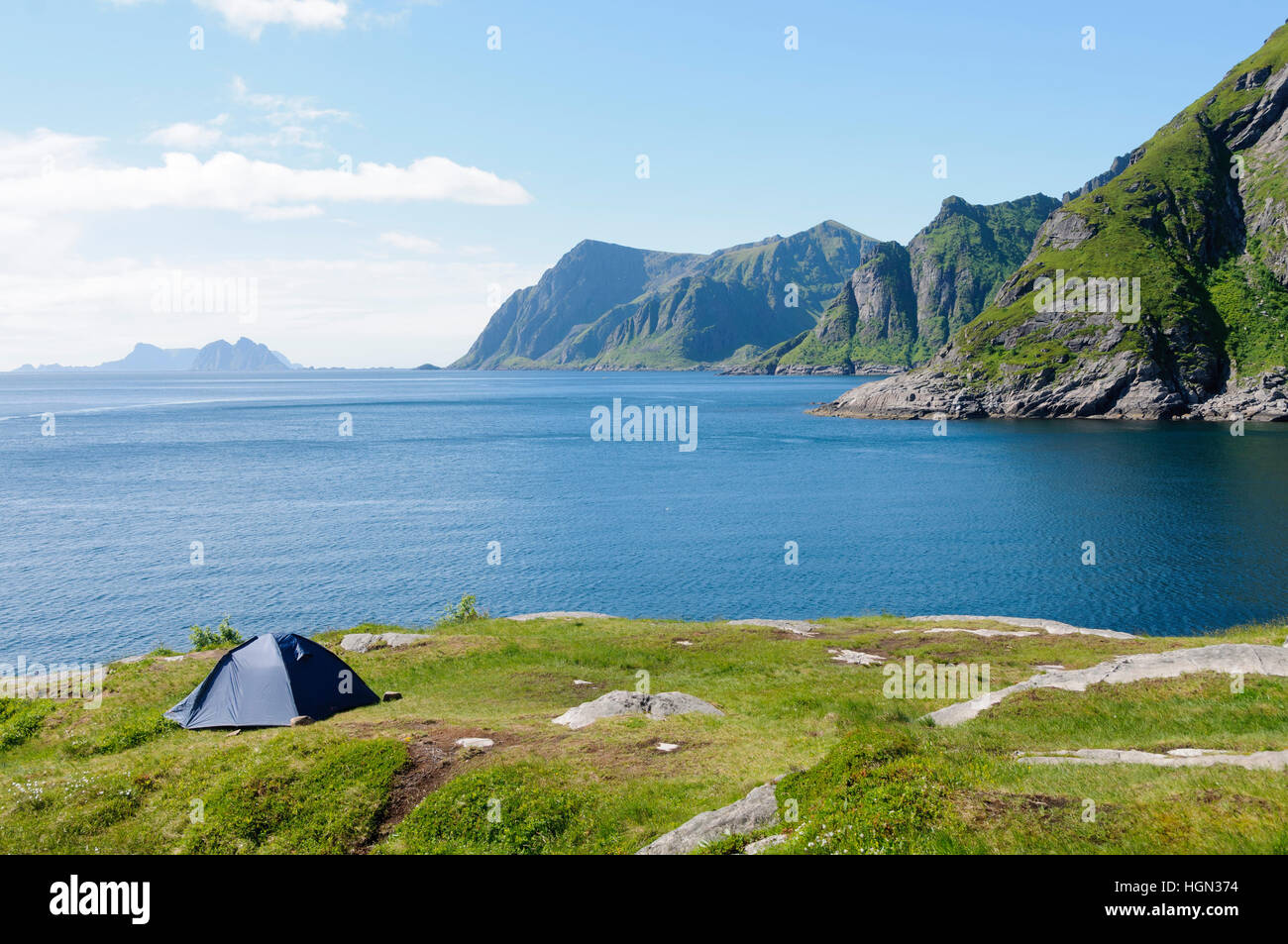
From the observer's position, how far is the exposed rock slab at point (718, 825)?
1499 centimetres

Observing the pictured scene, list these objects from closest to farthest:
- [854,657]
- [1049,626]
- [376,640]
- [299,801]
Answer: [299,801], [854,657], [376,640], [1049,626]

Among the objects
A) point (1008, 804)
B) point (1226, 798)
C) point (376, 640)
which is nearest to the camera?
point (1226, 798)

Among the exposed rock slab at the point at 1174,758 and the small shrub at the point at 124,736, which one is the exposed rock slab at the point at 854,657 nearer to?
the exposed rock slab at the point at 1174,758

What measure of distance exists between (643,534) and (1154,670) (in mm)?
61426

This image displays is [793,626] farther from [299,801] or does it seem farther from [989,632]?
[299,801]

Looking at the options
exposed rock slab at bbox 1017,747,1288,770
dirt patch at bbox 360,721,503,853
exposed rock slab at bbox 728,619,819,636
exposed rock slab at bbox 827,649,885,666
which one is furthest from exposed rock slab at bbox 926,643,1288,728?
exposed rock slab at bbox 728,619,819,636

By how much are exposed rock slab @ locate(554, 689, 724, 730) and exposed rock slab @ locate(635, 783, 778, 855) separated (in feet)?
32.8

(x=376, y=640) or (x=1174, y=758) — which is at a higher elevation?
(x=1174, y=758)

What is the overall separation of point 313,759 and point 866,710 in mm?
18668

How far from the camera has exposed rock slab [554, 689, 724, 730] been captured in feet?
85.7

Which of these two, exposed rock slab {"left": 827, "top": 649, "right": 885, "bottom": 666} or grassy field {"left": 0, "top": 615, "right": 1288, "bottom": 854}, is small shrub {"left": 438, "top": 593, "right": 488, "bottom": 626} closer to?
grassy field {"left": 0, "top": 615, "right": 1288, "bottom": 854}

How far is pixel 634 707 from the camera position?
26750mm

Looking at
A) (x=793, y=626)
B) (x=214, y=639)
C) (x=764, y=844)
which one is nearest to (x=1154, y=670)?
(x=764, y=844)

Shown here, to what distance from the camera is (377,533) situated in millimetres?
84688
